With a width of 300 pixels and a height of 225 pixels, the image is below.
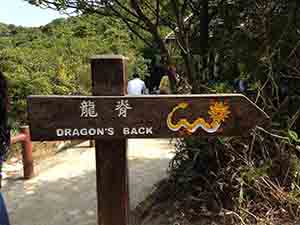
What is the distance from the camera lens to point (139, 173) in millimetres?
5508

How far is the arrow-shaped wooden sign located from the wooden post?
84 millimetres

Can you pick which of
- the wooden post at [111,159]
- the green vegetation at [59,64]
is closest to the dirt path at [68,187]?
the wooden post at [111,159]

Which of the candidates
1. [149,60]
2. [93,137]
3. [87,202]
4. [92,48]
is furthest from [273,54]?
[149,60]

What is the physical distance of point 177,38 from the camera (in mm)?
4035

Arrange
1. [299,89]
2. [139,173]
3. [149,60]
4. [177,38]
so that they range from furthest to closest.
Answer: [149,60], [139,173], [177,38], [299,89]

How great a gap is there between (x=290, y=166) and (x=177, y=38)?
1.59 meters

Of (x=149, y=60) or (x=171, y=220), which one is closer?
(x=171, y=220)

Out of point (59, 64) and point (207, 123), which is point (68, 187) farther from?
point (59, 64)

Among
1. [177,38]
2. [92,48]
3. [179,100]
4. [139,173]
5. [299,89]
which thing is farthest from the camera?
[92,48]

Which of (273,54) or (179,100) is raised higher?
(273,54)

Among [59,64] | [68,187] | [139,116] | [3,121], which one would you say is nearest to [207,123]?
[139,116]

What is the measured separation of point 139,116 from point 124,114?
0.08m

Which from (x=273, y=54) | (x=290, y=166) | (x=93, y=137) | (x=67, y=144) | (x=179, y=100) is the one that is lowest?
(x=67, y=144)

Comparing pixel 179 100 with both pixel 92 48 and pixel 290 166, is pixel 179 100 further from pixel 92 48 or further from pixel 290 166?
pixel 92 48
